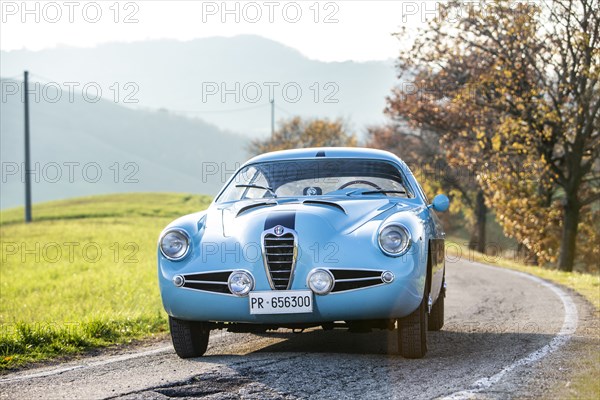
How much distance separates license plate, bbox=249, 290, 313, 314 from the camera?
5574 millimetres

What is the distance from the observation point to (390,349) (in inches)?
244

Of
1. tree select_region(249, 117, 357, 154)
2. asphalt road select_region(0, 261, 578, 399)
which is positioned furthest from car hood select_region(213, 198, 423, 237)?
tree select_region(249, 117, 357, 154)

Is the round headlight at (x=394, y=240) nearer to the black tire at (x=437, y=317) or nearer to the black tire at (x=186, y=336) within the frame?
the black tire at (x=186, y=336)

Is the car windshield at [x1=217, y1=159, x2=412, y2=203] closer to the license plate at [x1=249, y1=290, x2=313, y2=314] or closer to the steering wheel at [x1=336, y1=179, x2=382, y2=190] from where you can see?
the steering wheel at [x1=336, y1=179, x2=382, y2=190]

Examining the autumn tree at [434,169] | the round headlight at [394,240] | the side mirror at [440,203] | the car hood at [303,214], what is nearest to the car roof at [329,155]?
the side mirror at [440,203]

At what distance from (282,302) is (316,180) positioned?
179 cm

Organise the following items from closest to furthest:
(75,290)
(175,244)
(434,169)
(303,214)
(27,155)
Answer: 1. (303,214)
2. (175,244)
3. (75,290)
4. (434,169)
5. (27,155)

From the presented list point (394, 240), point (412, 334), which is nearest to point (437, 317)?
point (412, 334)

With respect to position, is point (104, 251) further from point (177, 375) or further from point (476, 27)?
point (177, 375)

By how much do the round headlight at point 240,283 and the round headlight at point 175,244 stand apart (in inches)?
19.5

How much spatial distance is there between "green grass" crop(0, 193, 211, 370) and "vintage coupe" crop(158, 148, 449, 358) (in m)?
1.55

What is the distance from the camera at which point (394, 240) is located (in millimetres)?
5719

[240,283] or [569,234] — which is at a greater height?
[240,283]

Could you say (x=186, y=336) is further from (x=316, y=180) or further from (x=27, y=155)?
(x=27, y=155)
